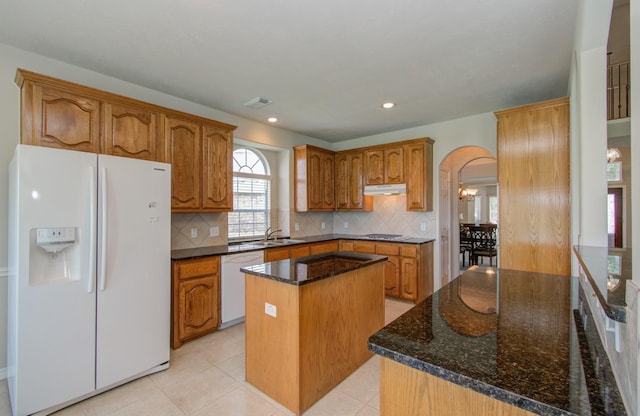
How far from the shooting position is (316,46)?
242 centimetres

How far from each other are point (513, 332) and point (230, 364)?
2.33 metres

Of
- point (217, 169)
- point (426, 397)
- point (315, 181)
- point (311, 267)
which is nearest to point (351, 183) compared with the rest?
point (315, 181)

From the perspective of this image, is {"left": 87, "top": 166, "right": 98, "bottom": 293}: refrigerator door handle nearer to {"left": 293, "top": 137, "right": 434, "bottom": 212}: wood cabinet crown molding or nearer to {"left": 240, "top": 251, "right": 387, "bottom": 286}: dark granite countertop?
{"left": 240, "top": 251, "right": 387, "bottom": 286}: dark granite countertop

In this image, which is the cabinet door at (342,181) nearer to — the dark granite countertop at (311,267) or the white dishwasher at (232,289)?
the white dishwasher at (232,289)

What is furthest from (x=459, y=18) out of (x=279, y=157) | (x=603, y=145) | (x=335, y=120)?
(x=279, y=157)

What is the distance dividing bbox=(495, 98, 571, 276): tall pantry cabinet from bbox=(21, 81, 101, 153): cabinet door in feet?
12.6

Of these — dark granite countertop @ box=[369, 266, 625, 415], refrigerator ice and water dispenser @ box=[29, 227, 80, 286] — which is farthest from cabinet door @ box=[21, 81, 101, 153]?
dark granite countertop @ box=[369, 266, 625, 415]

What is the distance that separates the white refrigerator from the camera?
1.91 metres

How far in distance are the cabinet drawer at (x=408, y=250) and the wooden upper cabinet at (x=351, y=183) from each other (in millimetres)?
1096

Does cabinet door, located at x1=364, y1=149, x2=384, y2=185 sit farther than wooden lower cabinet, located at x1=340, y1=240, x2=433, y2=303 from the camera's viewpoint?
Yes

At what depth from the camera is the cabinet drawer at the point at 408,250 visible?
420 cm

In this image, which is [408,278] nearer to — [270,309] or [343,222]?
[343,222]

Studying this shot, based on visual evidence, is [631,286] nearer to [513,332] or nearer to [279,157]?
[513,332]

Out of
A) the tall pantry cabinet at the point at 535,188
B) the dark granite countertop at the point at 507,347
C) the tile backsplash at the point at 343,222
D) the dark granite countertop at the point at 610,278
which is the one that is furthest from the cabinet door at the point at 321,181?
the dark granite countertop at the point at 610,278
